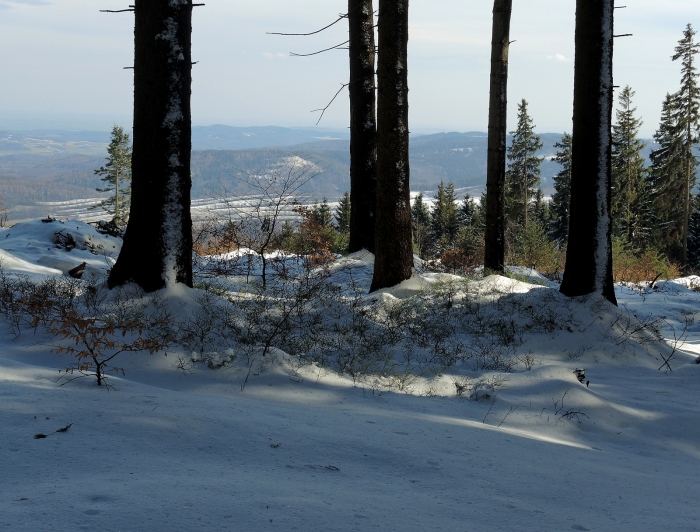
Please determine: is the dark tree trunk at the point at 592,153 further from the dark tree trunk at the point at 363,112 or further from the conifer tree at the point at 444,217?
the conifer tree at the point at 444,217

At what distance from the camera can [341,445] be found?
128 inches

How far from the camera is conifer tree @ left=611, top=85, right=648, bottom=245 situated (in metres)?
42.1

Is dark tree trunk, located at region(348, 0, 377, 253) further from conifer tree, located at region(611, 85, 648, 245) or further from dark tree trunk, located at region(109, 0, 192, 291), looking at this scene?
conifer tree, located at region(611, 85, 648, 245)

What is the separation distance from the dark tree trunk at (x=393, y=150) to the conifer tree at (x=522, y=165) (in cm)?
3675

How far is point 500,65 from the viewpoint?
11.4 metres

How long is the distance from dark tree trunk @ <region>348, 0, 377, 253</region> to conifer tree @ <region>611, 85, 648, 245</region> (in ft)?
116

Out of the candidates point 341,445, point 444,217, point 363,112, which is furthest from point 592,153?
point 444,217

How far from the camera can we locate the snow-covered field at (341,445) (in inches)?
90.2

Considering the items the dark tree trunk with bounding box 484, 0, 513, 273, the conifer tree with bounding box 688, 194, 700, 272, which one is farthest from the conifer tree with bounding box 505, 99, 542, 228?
the dark tree trunk with bounding box 484, 0, 513, 273

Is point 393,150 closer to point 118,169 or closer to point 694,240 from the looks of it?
point 694,240

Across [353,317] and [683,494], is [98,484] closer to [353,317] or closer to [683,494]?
[683,494]

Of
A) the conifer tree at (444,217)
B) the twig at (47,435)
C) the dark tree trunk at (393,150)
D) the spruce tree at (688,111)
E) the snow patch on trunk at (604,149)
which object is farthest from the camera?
the conifer tree at (444,217)

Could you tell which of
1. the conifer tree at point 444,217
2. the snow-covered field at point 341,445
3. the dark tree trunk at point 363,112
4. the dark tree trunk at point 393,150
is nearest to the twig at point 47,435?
the snow-covered field at point 341,445

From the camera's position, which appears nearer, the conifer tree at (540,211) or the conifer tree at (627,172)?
the conifer tree at (627,172)
